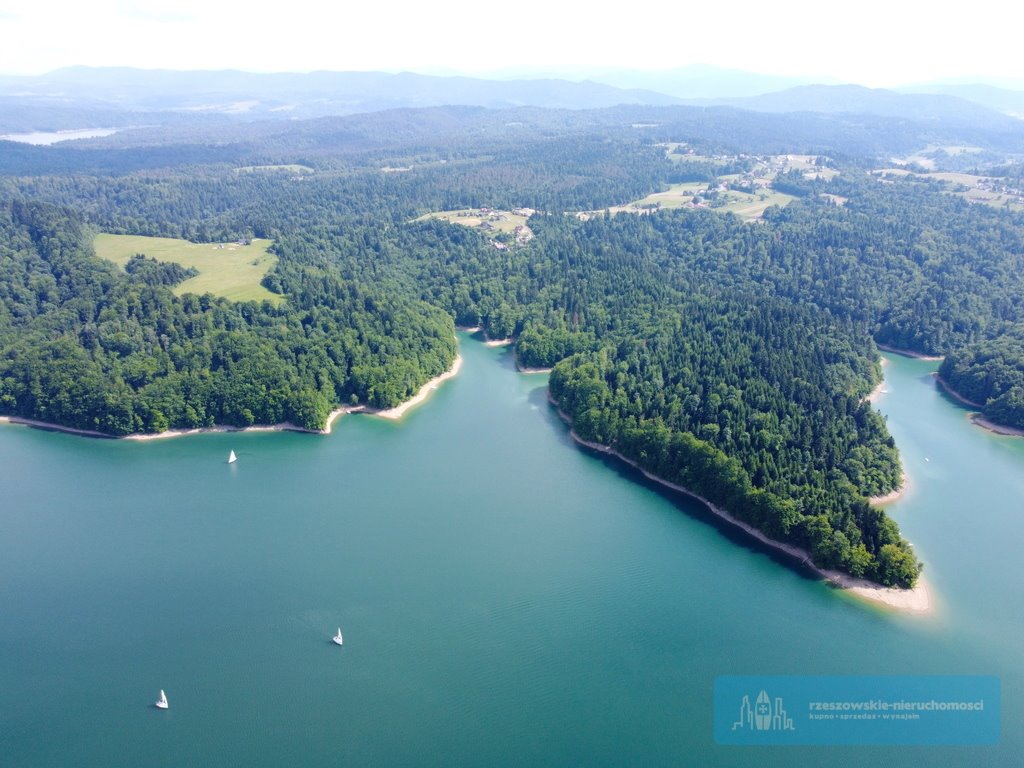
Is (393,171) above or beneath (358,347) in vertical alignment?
above

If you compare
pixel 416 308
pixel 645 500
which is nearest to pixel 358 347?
pixel 416 308

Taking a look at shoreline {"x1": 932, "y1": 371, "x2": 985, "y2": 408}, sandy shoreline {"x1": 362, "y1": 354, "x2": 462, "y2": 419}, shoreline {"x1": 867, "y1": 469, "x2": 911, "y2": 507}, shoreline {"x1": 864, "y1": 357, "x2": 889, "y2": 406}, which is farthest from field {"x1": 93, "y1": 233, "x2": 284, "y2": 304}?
shoreline {"x1": 932, "y1": 371, "x2": 985, "y2": 408}

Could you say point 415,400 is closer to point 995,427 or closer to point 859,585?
point 859,585

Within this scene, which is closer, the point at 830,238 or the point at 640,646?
the point at 640,646

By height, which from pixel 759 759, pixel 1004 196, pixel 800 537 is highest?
pixel 1004 196

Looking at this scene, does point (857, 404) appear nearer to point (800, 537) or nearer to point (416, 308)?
point (800, 537)

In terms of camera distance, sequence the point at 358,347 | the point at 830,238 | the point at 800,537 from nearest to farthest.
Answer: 1. the point at 800,537
2. the point at 358,347
3. the point at 830,238
